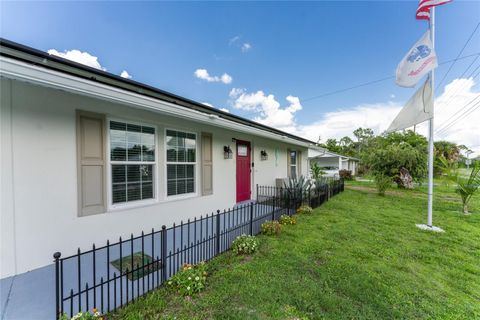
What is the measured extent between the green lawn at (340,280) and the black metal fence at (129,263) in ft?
0.90

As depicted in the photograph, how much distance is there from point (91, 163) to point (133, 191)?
965 millimetres

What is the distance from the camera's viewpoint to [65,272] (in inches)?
108

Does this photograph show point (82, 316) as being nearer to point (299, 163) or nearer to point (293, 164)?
point (293, 164)

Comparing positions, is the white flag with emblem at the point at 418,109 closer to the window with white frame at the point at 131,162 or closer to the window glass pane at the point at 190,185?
the window glass pane at the point at 190,185

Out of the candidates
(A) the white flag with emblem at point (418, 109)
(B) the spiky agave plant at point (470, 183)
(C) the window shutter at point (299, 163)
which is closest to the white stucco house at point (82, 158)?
(A) the white flag with emblem at point (418, 109)

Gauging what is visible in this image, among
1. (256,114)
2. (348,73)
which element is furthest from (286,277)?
(256,114)

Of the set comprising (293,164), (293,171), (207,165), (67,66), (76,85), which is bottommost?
(293,171)

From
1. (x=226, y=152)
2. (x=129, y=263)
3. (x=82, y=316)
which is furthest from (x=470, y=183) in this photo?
(x=82, y=316)

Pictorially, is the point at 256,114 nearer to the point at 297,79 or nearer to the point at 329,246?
the point at 297,79

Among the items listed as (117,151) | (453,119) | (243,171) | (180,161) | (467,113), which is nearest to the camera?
(117,151)

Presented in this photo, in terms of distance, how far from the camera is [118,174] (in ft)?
12.2

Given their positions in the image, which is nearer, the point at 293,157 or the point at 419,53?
the point at 419,53

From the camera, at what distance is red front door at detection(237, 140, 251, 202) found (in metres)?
6.97

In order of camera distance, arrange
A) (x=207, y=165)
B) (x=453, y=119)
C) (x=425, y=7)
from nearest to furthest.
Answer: (x=425, y=7)
(x=207, y=165)
(x=453, y=119)
